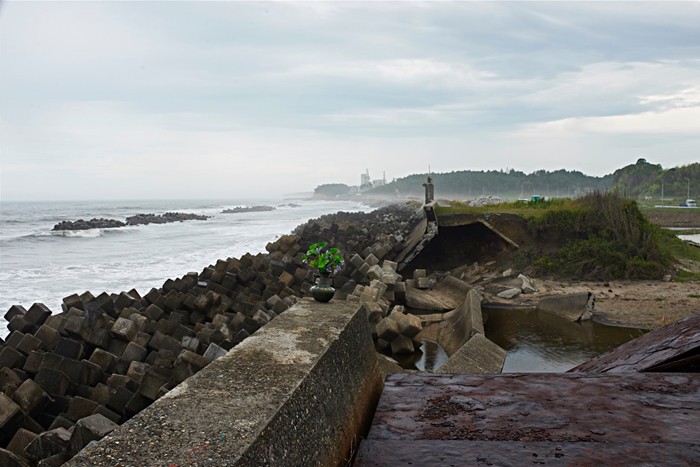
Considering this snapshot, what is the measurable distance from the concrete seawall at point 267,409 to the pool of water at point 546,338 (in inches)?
214

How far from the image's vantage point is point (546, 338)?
31.9 feet

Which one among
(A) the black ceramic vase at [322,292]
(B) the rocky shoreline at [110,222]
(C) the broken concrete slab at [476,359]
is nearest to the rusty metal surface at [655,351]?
(A) the black ceramic vase at [322,292]

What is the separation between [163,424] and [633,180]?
8442 centimetres

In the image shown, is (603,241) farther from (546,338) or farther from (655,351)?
(655,351)

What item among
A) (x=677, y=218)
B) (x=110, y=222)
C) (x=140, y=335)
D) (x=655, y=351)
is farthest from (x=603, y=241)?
(x=110, y=222)

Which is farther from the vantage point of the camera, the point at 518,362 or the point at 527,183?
the point at 527,183

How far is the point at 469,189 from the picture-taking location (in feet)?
431

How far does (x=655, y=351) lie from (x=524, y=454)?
140cm

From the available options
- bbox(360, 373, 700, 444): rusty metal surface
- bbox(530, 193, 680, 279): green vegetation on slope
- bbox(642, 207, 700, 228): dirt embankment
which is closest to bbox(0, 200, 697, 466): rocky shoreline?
bbox(530, 193, 680, 279): green vegetation on slope

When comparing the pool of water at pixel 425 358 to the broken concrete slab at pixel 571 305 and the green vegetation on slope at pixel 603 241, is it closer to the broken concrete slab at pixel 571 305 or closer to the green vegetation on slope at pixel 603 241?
the broken concrete slab at pixel 571 305

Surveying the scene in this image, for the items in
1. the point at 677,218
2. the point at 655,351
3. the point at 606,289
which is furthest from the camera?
the point at 677,218

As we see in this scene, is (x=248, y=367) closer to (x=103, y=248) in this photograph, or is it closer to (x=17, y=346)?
(x=17, y=346)

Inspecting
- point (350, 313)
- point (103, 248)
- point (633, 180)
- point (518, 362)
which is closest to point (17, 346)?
point (350, 313)

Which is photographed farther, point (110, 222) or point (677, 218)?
point (110, 222)
